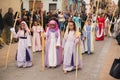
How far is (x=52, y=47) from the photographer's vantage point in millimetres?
12141

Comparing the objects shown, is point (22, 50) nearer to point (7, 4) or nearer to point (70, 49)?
point (70, 49)

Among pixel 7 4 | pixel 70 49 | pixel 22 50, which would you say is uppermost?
pixel 7 4

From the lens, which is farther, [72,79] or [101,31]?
[101,31]

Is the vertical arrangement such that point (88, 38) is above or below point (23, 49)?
below

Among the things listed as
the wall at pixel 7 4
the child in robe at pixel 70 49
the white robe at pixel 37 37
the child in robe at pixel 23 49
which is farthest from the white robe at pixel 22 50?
the wall at pixel 7 4

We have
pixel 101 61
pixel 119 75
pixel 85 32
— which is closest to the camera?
pixel 119 75

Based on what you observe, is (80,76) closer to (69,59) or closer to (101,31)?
(69,59)

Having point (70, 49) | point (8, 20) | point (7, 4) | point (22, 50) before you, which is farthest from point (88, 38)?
point (7, 4)

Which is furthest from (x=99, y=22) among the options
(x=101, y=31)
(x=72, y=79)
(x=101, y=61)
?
(x=72, y=79)

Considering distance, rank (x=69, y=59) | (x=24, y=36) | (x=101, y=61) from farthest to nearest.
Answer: (x=101, y=61) → (x=24, y=36) → (x=69, y=59)

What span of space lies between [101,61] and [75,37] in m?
2.53

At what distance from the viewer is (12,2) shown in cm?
2053

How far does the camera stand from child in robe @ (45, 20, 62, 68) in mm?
12039

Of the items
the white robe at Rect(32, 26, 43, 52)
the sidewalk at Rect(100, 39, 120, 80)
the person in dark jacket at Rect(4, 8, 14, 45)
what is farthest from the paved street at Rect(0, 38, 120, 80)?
the person in dark jacket at Rect(4, 8, 14, 45)
